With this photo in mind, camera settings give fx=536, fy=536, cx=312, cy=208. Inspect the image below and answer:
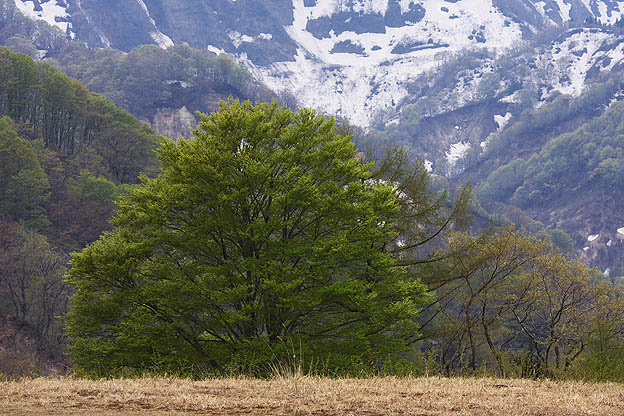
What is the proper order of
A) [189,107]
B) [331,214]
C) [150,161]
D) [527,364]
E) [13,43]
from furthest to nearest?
[13,43]
[189,107]
[150,161]
[331,214]
[527,364]

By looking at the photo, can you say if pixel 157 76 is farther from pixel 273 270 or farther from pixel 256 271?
pixel 273 270

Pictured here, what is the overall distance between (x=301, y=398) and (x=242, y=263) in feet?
37.8

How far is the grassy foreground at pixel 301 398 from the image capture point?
6.75 metres

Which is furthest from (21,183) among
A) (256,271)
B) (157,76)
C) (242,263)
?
(157,76)

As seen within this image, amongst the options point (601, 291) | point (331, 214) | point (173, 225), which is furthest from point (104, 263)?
point (601, 291)

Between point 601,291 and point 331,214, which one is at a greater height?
point 331,214

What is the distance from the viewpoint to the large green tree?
1864 cm

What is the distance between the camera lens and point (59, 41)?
190000mm

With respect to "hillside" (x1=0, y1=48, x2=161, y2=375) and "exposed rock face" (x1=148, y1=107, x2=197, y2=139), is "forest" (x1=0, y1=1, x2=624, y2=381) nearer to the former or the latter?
"hillside" (x1=0, y1=48, x2=161, y2=375)

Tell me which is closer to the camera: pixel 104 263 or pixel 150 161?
pixel 104 263

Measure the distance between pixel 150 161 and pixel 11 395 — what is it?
7328 centimetres

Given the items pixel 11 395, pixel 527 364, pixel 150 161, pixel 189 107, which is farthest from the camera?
pixel 189 107

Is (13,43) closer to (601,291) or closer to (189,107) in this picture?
(189,107)

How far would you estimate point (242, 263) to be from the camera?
732 inches
